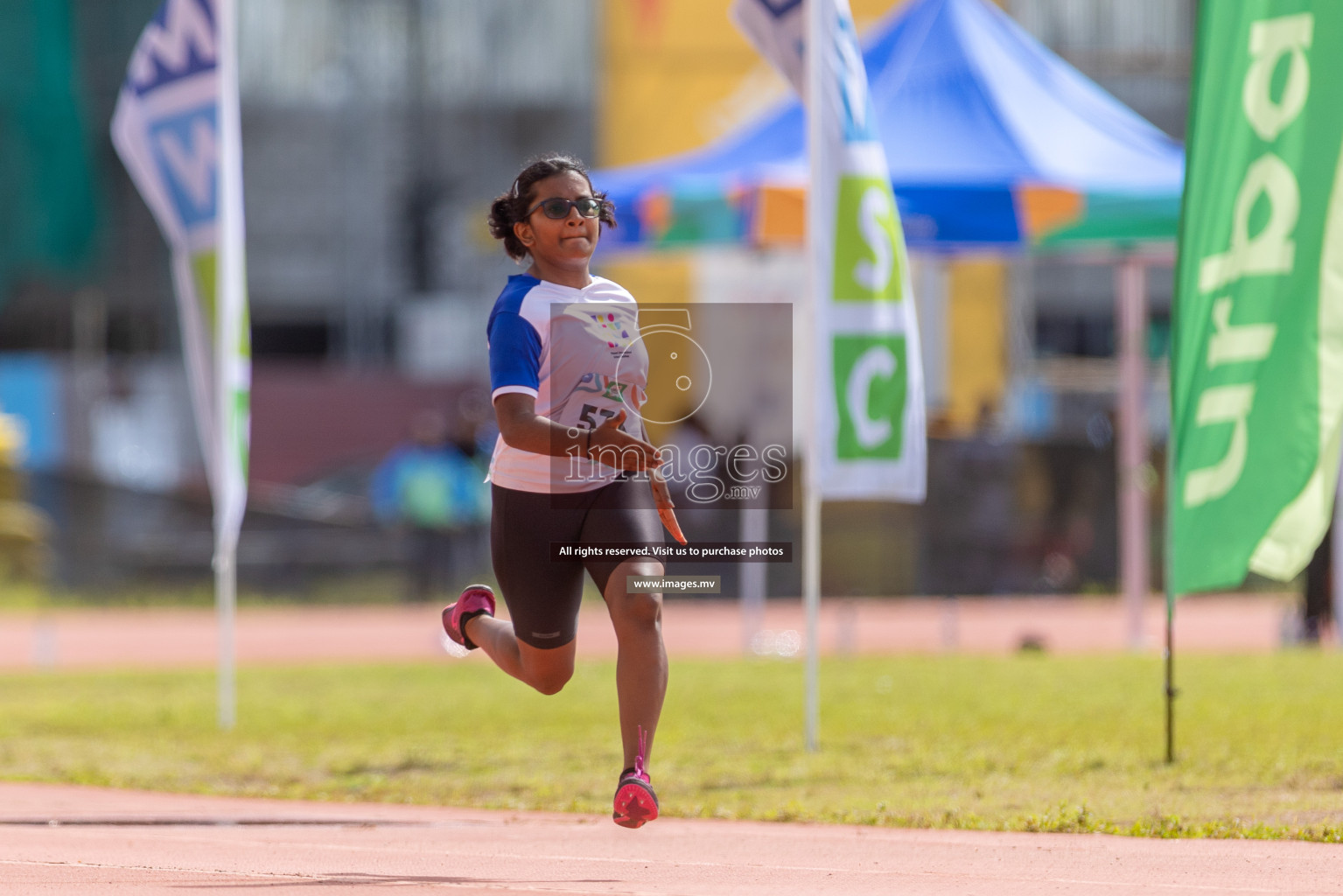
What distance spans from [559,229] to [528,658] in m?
1.32

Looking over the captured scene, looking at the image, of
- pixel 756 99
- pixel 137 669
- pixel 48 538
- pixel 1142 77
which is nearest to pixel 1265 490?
pixel 137 669

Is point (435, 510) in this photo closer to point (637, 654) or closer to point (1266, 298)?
point (1266, 298)

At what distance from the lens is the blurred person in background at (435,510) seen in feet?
63.3

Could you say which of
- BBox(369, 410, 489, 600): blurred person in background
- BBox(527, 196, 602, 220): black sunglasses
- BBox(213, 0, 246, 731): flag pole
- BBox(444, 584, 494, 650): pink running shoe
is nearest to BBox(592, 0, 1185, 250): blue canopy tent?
BBox(213, 0, 246, 731): flag pole

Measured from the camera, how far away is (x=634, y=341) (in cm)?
586

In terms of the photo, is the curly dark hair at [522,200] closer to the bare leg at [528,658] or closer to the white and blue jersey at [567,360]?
the white and blue jersey at [567,360]

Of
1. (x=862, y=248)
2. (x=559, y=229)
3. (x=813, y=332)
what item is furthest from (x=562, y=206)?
(x=862, y=248)

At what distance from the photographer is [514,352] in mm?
5691

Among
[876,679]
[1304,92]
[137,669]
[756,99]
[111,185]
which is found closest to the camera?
[1304,92]

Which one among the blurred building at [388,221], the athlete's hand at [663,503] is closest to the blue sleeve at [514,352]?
the athlete's hand at [663,503]

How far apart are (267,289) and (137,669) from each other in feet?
68.4

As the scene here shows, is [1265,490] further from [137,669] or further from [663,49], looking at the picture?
[663,49]

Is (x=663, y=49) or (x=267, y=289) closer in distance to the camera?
(x=663, y=49)

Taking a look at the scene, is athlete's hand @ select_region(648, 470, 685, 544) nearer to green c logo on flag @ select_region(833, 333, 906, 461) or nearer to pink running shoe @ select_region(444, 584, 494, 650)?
pink running shoe @ select_region(444, 584, 494, 650)
